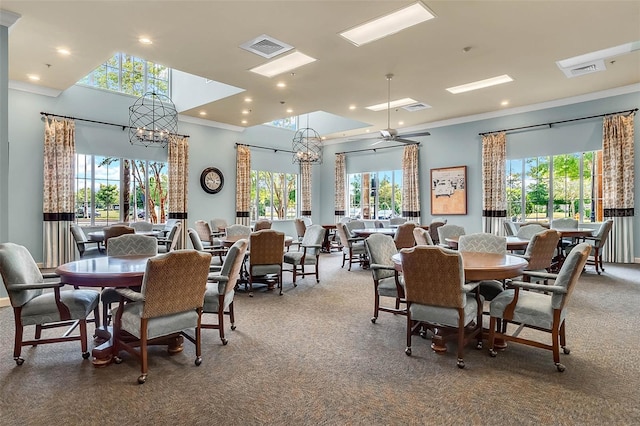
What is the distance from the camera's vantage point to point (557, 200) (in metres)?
→ 8.60

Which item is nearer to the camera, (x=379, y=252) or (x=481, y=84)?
(x=379, y=252)

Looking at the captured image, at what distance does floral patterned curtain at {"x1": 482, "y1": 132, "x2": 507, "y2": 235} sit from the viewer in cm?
904

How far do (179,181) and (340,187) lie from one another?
215 inches

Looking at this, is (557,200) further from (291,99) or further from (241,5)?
(241,5)

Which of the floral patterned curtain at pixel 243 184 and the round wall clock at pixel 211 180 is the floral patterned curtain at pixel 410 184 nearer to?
the floral patterned curtain at pixel 243 184

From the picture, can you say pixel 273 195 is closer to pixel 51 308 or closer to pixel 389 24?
pixel 389 24

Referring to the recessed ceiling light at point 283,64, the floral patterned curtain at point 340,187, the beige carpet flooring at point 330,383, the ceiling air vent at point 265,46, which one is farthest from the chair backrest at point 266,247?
the floral patterned curtain at point 340,187

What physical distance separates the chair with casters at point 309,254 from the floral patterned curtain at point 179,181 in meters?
4.37

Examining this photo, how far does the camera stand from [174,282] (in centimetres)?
267

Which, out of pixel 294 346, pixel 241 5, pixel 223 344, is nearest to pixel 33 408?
pixel 223 344

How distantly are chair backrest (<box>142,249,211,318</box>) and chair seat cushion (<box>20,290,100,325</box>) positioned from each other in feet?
2.75

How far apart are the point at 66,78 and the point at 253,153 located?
5475 mm

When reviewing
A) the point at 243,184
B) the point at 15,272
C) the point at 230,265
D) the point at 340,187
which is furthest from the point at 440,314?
the point at 340,187

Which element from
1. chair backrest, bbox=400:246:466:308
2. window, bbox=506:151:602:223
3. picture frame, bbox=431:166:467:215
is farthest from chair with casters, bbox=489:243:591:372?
picture frame, bbox=431:166:467:215
